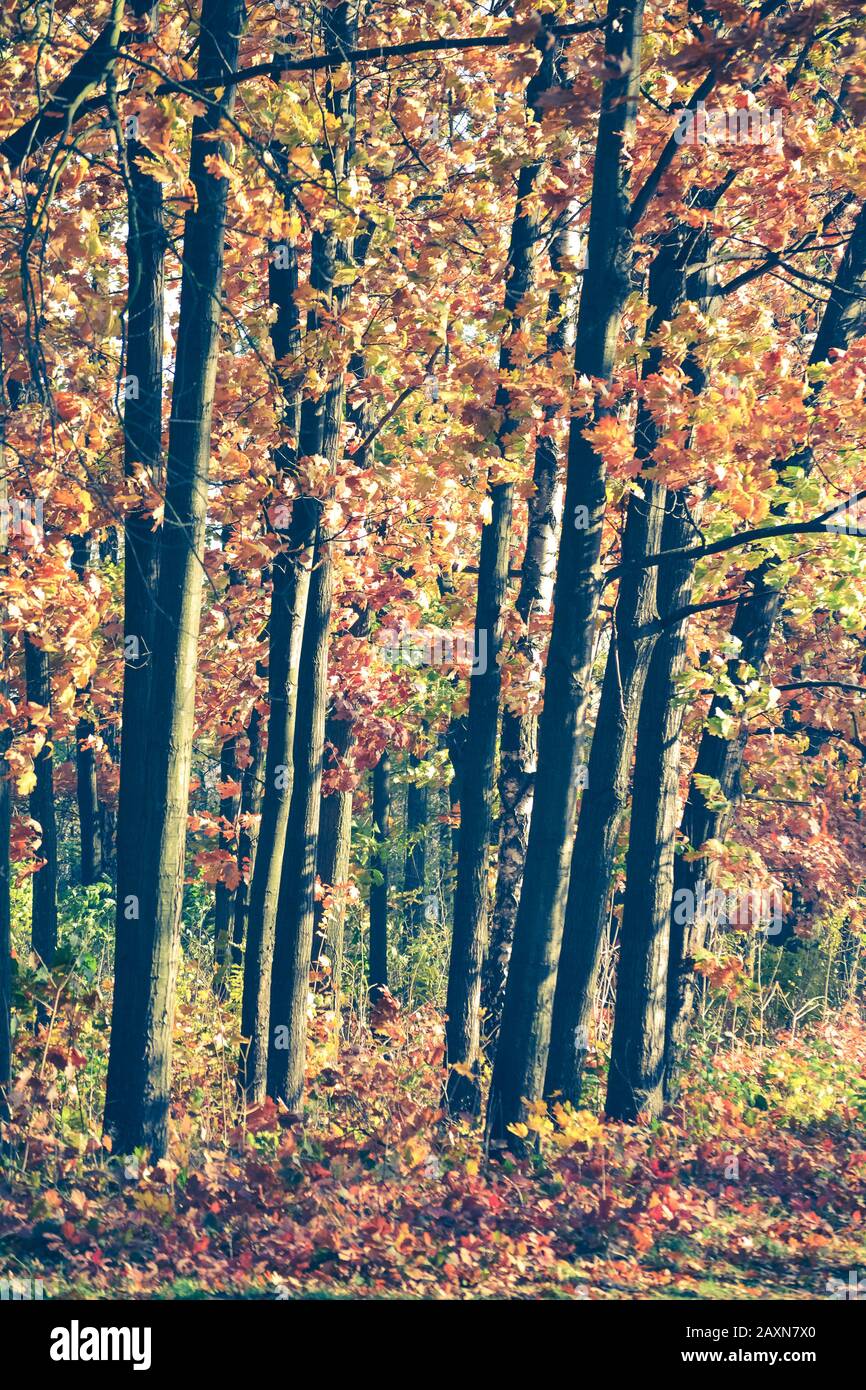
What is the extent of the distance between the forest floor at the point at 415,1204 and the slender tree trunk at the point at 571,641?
0.86 metres

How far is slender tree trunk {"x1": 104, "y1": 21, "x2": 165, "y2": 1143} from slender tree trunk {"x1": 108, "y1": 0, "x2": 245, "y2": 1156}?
0.08m

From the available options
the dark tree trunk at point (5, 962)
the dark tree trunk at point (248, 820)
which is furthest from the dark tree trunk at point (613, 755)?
the dark tree trunk at point (248, 820)

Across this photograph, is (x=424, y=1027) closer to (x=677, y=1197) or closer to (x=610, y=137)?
(x=677, y=1197)

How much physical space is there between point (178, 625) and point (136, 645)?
487mm

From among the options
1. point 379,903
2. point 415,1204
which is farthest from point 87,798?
point 415,1204

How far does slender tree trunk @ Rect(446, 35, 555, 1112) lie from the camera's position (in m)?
12.2

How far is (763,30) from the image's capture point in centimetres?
859

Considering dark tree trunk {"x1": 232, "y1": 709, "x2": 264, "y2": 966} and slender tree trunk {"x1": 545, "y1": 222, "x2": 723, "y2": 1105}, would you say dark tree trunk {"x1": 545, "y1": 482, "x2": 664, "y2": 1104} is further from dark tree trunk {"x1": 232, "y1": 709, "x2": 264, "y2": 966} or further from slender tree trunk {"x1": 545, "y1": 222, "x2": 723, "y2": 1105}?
dark tree trunk {"x1": 232, "y1": 709, "x2": 264, "y2": 966}

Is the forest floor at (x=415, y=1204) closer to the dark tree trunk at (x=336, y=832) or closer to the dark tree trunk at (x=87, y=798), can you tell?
the dark tree trunk at (x=336, y=832)

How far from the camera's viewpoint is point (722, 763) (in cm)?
1335

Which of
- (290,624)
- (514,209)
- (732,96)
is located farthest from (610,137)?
(290,624)

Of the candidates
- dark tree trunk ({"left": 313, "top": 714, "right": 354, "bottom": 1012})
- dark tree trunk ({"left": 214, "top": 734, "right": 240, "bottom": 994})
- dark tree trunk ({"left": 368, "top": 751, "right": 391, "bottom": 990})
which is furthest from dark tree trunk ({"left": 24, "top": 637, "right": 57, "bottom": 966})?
dark tree trunk ({"left": 368, "top": 751, "right": 391, "bottom": 990})

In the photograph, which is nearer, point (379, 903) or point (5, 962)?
point (5, 962)

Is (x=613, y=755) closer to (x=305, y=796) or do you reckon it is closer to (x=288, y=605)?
(x=305, y=796)
